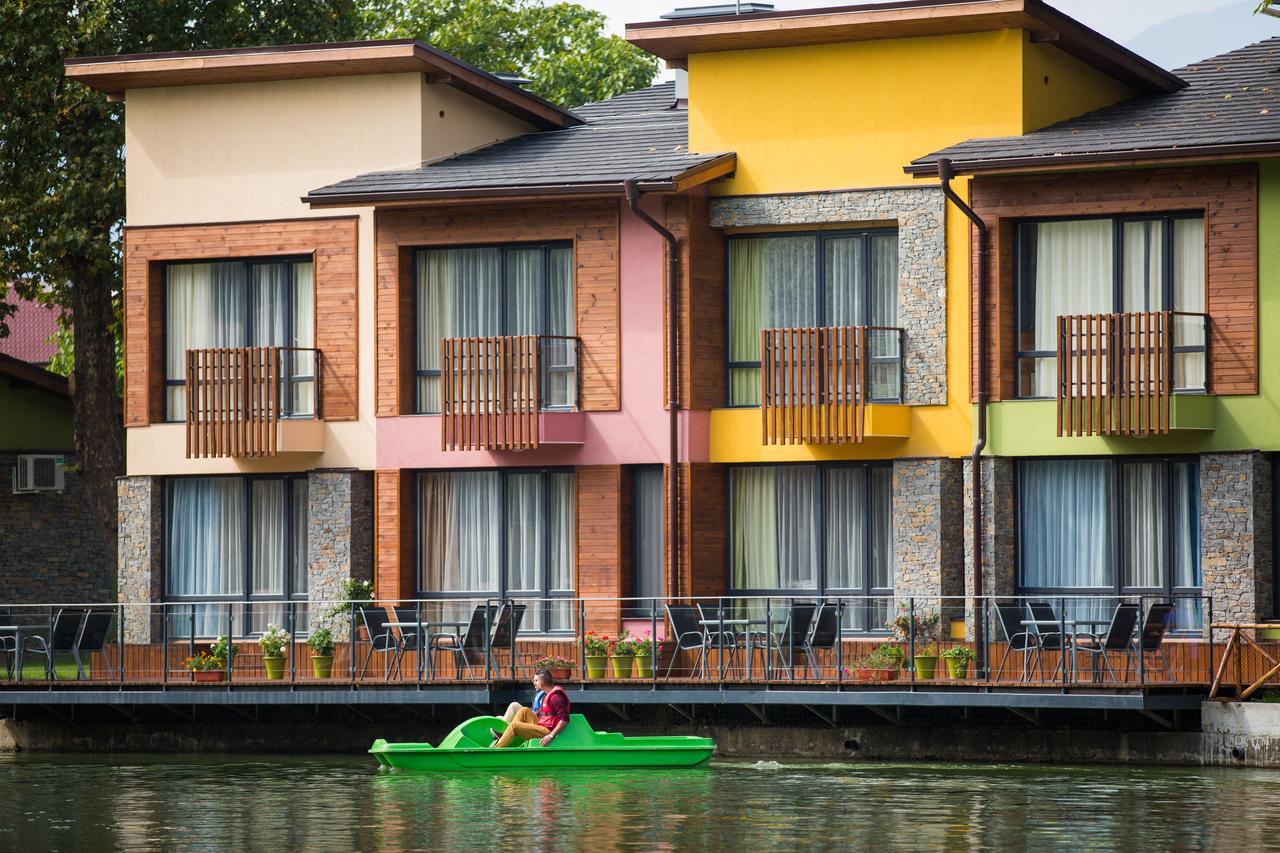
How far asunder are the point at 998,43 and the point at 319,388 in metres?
10.6

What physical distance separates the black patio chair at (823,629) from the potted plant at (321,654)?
6.15 metres

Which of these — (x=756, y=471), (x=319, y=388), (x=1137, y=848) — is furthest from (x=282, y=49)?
(x=1137, y=848)

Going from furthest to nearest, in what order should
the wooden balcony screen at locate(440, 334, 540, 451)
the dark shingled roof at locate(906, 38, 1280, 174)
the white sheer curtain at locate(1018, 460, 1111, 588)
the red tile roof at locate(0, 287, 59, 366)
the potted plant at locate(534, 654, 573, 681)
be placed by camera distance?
the red tile roof at locate(0, 287, 59, 366) < the wooden balcony screen at locate(440, 334, 540, 451) < the white sheer curtain at locate(1018, 460, 1111, 588) < the potted plant at locate(534, 654, 573, 681) < the dark shingled roof at locate(906, 38, 1280, 174)

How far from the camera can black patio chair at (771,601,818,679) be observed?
97.8 ft

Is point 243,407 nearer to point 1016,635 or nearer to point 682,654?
point 682,654

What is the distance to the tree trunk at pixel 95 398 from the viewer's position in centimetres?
4303

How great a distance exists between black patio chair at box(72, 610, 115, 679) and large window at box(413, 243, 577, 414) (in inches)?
206

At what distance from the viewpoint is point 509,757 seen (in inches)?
1134

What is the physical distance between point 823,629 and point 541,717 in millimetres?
3661

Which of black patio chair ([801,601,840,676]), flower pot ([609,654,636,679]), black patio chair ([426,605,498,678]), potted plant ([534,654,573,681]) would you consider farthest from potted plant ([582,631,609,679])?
black patio chair ([801,601,840,676])

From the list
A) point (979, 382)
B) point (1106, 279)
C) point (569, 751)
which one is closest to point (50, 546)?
point (569, 751)

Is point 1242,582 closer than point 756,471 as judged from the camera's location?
Yes

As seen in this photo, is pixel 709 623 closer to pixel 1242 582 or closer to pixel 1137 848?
pixel 1242 582

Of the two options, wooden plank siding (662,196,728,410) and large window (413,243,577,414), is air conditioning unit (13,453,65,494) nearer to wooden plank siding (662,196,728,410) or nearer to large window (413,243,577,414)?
large window (413,243,577,414)
